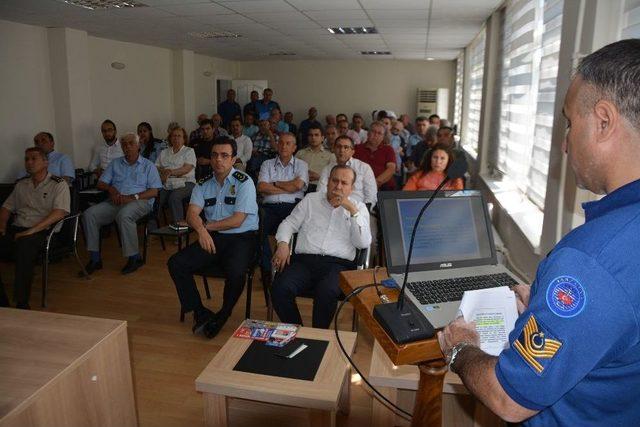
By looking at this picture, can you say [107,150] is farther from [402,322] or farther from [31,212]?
[402,322]

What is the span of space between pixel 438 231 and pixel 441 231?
1 centimetres

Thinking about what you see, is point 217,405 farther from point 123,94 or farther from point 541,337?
point 123,94

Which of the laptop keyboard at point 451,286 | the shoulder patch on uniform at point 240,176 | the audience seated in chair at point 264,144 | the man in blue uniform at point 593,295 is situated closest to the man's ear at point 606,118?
the man in blue uniform at point 593,295

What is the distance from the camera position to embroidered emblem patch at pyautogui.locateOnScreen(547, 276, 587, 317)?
2.37 feet

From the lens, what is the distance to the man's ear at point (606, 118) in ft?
2.52

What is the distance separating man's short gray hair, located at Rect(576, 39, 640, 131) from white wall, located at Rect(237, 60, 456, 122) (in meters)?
11.2

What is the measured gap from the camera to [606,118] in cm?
78

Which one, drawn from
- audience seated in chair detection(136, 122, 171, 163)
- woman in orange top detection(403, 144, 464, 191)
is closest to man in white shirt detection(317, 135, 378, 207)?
woman in orange top detection(403, 144, 464, 191)

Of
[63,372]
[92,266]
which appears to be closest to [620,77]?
[63,372]

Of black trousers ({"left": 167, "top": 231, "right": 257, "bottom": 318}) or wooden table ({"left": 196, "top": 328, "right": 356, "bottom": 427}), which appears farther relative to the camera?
black trousers ({"left": 167, "top": 231, "right": 257, "bottom": 318})

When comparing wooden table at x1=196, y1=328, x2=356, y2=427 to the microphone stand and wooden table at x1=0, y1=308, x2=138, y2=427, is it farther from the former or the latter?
the microphone stand

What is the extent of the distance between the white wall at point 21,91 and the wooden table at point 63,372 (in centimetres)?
503

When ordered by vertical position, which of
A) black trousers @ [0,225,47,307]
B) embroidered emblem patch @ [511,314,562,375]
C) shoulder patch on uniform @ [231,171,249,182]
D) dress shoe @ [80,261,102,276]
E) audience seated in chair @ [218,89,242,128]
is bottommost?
dress shoe @ [80,261,102,276]

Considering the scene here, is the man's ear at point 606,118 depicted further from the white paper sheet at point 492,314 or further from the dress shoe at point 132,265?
the dress shoe at point 132,265
